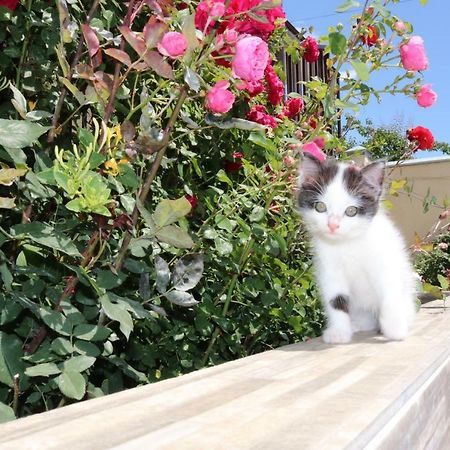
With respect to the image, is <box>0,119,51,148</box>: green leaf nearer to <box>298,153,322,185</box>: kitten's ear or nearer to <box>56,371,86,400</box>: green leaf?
<box>56,371,86,400</box>: green leaf

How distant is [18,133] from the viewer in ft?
3.13

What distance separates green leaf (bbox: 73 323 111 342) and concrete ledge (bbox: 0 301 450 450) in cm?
20

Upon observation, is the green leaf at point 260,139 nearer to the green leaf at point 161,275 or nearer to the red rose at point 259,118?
the red rose at point 259,118

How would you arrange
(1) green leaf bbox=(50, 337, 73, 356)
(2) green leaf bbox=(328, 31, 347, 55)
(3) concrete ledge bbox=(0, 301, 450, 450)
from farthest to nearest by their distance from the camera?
(2) green leaf bbox=(328, 31, 347, 55) → (1) green leaf bbox=(50, 337, 73, 356) → (3) concrete ledge bbox=(0, 301, 450, 450)

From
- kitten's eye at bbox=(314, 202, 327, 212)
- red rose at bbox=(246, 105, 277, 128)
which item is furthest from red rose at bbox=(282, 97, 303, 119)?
kitten's eye at bbox=(314, 202, 327, 212)

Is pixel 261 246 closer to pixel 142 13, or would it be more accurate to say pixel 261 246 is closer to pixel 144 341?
pixel 144 341

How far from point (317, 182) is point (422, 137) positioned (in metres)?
0.75

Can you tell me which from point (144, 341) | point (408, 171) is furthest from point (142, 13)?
point (408, 171)

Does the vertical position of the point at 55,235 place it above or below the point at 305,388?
above

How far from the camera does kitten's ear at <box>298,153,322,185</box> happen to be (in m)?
1.48

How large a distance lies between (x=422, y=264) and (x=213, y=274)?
3.02m

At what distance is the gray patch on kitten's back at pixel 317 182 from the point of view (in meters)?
1.52

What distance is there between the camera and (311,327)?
2.08 metres

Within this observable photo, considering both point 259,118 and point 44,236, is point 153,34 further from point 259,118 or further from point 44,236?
point 259,118
